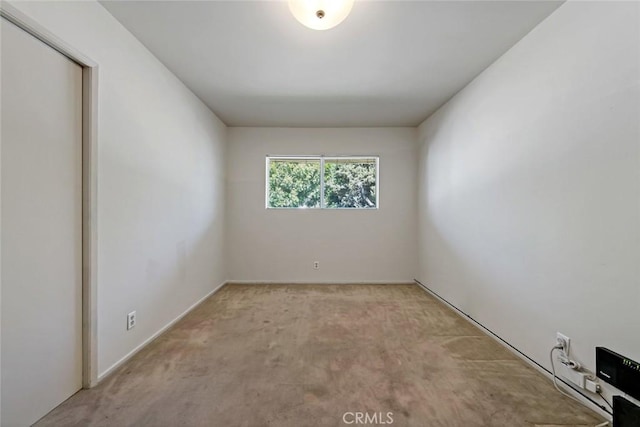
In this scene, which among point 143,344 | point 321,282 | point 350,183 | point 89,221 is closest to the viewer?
point 89,221

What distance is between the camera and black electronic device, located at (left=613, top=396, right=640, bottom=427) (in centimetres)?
125

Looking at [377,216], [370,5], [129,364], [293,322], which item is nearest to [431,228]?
[377,216]

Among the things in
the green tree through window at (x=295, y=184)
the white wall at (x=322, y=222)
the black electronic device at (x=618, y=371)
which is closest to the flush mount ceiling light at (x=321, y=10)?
the black electronic device at (x=618, y=371)

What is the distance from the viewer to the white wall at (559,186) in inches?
54.8

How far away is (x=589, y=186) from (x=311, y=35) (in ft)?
6.78

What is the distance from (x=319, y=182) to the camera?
4375 millimetres

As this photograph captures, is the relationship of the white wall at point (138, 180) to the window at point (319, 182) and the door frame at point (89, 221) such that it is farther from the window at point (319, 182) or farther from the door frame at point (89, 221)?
the window at point (319, 182)

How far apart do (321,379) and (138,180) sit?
6.72 ft

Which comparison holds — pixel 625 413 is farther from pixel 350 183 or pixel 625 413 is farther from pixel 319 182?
pixel 319 182

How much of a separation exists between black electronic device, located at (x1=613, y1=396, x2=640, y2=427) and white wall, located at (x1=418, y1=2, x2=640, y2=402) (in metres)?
0.24

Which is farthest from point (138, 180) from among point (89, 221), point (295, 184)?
point (295, 184)

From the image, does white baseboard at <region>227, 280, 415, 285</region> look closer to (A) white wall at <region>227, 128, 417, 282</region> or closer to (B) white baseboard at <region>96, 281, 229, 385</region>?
(A) white wall at <region>227, 128, 417, 282</region>

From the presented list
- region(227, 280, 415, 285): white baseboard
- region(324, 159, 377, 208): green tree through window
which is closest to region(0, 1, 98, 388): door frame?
region(227, 280, 415, 285): white baseboard

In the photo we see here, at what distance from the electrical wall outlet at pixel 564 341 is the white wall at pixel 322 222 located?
2.55 meters
